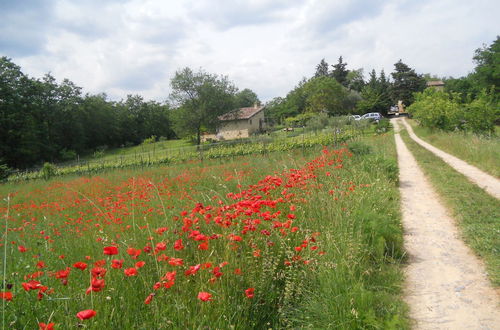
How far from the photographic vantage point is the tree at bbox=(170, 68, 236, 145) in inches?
1668

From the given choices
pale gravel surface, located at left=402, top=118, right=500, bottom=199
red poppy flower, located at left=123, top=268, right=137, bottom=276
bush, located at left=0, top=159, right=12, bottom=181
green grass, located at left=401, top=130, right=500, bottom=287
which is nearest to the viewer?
red poppy flower, located at left=123, top=268, right=137, bottom=276

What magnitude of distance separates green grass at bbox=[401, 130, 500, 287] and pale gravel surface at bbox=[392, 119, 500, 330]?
0.40 ft

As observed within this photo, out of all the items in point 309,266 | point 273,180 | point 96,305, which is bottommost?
point 309,266

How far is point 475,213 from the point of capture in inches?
209

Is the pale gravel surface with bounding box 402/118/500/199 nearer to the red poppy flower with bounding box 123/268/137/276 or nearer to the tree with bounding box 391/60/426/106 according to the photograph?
the red poppy flower with bounding box 123/268/137/276

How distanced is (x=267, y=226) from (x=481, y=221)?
3924 millimetres

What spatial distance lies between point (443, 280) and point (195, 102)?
1642 inches

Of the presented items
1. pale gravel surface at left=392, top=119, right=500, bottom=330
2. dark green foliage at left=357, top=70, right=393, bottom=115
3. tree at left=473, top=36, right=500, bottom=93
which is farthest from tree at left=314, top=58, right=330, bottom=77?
pale gravel surface at left=392, top=119, right=500, bottom=330

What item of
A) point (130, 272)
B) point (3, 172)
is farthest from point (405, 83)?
point (130, 272)

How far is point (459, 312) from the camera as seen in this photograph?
2.80 metres

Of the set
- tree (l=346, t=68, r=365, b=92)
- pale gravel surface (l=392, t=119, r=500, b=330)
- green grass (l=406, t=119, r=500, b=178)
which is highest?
tree (l=346, t=68, r=365, b=92)

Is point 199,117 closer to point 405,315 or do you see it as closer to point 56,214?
point 56,214

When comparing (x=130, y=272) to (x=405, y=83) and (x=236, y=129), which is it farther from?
(x=405, y=83)

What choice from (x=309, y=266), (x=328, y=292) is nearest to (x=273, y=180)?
(x=309, y=266)
